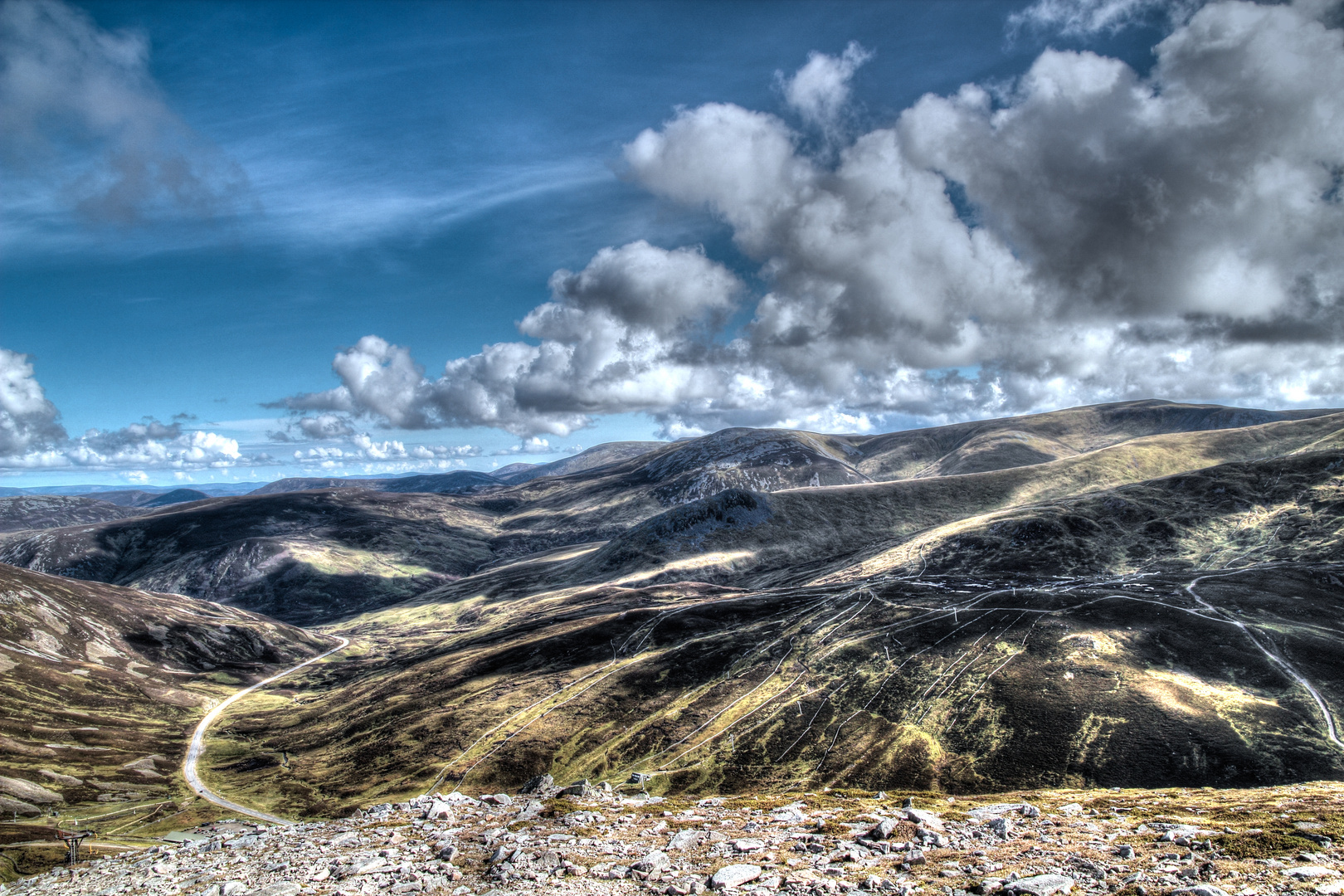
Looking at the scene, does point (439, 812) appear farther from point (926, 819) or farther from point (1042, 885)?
point (1042, 885)

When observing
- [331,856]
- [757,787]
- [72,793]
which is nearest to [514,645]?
[72,793]

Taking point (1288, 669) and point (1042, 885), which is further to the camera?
point (1288, 669)

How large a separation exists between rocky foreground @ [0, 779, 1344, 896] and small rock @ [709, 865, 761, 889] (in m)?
0.12

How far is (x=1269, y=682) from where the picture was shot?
3669 inches

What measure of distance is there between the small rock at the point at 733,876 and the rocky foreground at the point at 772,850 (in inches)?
4.6

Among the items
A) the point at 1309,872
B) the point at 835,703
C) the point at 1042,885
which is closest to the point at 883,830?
the point at 1042,885

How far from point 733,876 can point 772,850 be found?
5473 millimetres

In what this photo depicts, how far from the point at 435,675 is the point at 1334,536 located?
26221 centimetres

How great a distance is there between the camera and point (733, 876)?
29391 millimetres

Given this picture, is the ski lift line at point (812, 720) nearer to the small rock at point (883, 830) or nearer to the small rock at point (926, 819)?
the small rock at point (926, 819)

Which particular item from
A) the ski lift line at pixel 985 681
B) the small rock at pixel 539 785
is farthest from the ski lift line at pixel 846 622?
the small rock at pixel 539 785

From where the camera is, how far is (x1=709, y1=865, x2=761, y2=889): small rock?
1129 inches

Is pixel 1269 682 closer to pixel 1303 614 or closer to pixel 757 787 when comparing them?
pixel 1303 614

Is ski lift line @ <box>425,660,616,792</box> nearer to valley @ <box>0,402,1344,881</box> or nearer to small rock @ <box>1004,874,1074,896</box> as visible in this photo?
valley @ <box>0,402,1344,881</box>
